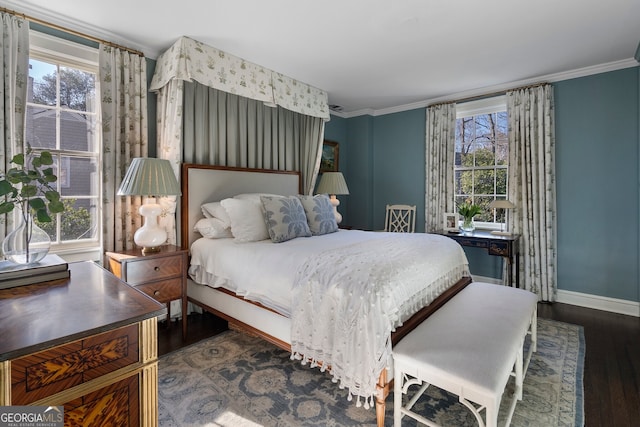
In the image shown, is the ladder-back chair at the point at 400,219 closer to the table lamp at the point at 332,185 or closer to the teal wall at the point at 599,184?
the table lamp at the point at 332,185

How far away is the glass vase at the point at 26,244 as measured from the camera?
1373 mm

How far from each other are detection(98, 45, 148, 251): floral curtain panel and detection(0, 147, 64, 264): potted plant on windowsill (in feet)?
4.15

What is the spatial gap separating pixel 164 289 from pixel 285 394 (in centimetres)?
131

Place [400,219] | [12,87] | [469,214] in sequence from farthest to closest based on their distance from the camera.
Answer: [400,219]
[469,214]
[12,87]

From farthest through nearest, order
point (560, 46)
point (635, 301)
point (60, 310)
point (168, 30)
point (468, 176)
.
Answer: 1. point (468, 176)
2. point (635, 301)
3. point (560, 46)
4. point (168, 30)
5. point (60, 310)

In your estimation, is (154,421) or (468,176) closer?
(154,421)

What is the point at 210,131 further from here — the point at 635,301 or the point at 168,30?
the point at 635,301

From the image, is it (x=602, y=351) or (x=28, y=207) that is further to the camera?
(x=602, y=351)

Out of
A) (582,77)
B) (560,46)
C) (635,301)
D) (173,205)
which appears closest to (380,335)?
(173,205)

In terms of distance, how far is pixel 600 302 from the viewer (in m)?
3.40

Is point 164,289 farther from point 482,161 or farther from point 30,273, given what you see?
point 482,161

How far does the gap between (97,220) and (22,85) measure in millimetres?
1120

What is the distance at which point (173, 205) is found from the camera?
2914 mm

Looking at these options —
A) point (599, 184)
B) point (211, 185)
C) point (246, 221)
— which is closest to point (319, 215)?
point (246, 221)
